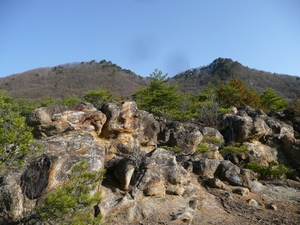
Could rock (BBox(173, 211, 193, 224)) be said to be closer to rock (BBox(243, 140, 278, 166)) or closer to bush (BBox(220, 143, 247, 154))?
bush (BBox(220, 143, 247, 154))

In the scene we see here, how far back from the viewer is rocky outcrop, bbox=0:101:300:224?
5.02 m

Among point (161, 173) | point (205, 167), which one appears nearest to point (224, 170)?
point (205, 167)

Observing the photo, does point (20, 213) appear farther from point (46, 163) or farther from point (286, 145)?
point (286, 145)

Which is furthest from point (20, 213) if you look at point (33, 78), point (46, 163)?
point (33, 78)

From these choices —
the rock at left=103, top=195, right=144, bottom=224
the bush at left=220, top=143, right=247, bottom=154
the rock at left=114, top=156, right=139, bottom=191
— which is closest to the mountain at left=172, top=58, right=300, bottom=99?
the bush at left=220, top=143, right=247, bottom=154

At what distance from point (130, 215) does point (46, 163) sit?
7.49 feet

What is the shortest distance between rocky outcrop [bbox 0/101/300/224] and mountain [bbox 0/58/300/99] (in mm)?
48045

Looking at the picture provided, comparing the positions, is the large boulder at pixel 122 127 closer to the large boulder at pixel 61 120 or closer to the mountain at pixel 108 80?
the large boulder at pixel 61 120

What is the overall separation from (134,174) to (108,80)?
64465mm

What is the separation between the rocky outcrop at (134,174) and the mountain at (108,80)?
48045 millimetres

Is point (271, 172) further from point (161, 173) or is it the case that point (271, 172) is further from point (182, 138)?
point (161, 173)

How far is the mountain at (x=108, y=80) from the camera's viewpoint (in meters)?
59.7

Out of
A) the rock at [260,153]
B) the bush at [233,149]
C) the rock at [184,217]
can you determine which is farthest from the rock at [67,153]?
the rock at [260,153]

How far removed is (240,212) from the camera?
6398mm
